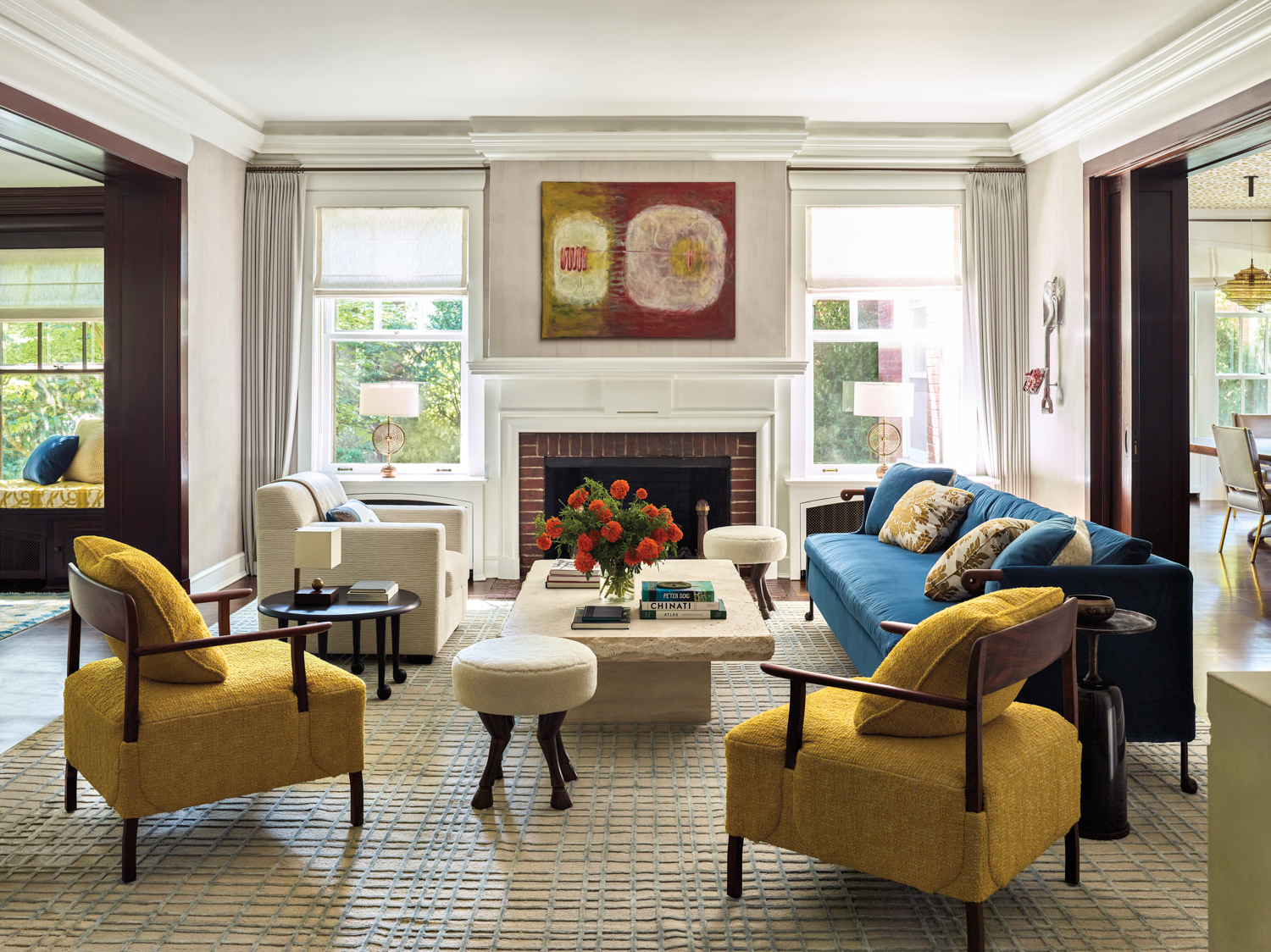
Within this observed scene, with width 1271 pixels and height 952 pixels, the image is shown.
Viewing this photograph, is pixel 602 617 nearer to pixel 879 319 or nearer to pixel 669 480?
pixel 669 480

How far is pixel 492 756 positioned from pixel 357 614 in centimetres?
112

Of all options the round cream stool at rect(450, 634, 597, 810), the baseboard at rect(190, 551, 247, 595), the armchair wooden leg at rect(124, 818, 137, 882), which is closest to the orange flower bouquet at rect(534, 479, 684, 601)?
the round cream stool at rect(450, 634, 597, 810)

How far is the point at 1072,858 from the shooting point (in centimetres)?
252

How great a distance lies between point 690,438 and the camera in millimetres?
6613

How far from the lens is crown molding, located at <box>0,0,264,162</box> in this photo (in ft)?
13.6

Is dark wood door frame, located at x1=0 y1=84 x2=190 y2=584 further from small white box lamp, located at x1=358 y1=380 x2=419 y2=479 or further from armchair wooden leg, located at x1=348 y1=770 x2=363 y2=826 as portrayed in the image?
armchair wooden leg, located at x1=348 y1=770 x2=363 y2=826

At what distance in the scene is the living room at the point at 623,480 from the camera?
238 cm

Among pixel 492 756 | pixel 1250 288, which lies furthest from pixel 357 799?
pixel 1250 288

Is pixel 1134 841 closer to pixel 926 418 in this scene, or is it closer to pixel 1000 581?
pixel 1000 581

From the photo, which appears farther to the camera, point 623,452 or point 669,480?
point 669,480

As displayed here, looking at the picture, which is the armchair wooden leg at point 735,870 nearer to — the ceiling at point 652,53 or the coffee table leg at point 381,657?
the coffee table leg at point 381,657

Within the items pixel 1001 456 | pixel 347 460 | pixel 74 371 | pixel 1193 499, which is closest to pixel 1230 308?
pixel 1193 499

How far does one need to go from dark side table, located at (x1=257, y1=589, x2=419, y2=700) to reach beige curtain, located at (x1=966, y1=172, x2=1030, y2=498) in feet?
14.0

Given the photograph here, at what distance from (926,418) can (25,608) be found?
586cm
